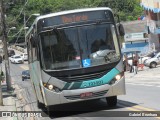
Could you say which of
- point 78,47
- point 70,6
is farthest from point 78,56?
point 70,6

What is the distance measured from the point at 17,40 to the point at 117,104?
107 metres

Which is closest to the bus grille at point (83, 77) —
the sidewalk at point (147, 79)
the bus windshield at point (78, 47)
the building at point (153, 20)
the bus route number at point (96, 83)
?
the bus route number at point (96, 83)

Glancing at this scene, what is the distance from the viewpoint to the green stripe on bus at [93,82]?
13898 millimetres

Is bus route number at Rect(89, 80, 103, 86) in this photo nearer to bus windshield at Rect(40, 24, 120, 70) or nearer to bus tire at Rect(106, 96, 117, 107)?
bus windshield at Rect(40, 24, 120, 70)

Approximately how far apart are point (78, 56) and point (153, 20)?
Answer: 4821 cm

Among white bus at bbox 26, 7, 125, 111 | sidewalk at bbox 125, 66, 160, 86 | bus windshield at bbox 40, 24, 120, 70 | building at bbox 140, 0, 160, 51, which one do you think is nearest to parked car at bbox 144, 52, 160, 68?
sidewalk at bbox 125, 66, 160, 86

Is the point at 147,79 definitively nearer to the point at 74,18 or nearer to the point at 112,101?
the point at 112,101

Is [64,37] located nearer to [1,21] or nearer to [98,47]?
[98,47]

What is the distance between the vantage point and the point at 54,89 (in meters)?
14.0

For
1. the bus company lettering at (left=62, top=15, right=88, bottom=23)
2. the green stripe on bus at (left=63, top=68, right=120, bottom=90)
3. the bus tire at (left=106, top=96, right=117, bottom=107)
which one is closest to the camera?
the green stripe on bus at (left=63, top=68, right=120, bottom=90)

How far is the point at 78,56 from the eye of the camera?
14.1 meters

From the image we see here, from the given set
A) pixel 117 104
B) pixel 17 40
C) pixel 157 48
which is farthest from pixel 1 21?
pixel 17 40

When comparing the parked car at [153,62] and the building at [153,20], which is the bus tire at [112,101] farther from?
the building at [153,20]

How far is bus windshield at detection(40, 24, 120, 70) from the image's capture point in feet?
46.2
